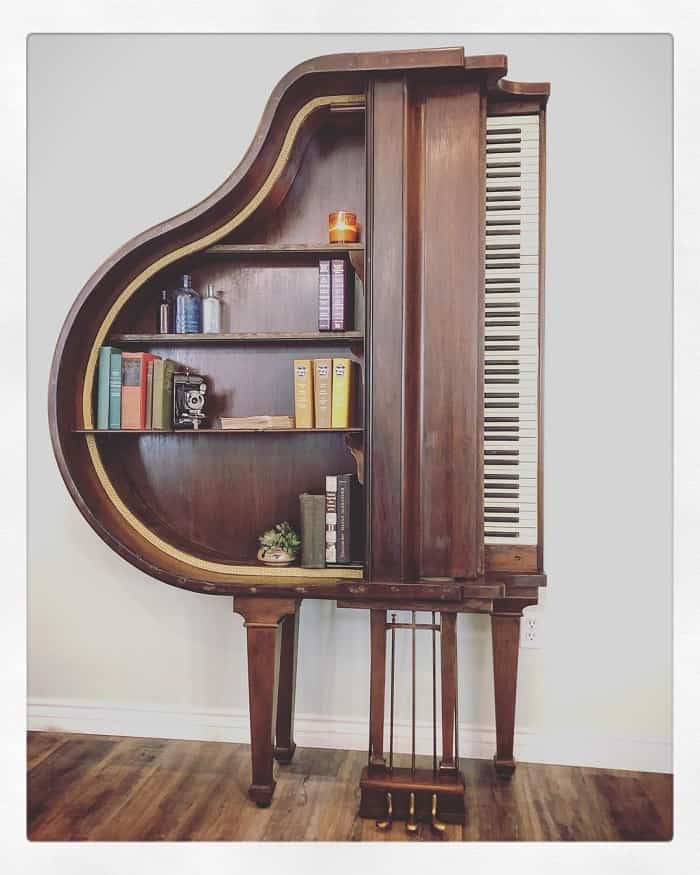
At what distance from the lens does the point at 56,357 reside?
2.13m

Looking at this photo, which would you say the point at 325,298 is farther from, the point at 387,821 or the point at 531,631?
the point at 387,821

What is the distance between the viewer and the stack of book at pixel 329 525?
213 cm

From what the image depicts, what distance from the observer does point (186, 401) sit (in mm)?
2279

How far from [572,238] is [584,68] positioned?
54cm

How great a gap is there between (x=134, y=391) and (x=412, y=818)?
4.78 ft

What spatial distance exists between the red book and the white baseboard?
1057 millimetres

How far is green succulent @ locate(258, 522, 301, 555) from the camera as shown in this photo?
221 centimetres

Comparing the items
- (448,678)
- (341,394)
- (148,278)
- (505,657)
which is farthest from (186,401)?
(505,657)

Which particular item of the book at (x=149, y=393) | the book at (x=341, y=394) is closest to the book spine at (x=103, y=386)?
the book at (x=149, y=393)

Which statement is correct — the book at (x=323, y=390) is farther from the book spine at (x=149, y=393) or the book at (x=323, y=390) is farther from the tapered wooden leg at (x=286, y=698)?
the tapered wooden leg at (x=286, y=698)

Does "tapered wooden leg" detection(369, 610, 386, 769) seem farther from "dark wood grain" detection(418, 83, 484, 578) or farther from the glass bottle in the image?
the glass bottle

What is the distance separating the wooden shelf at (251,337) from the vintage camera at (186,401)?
0.12 m
